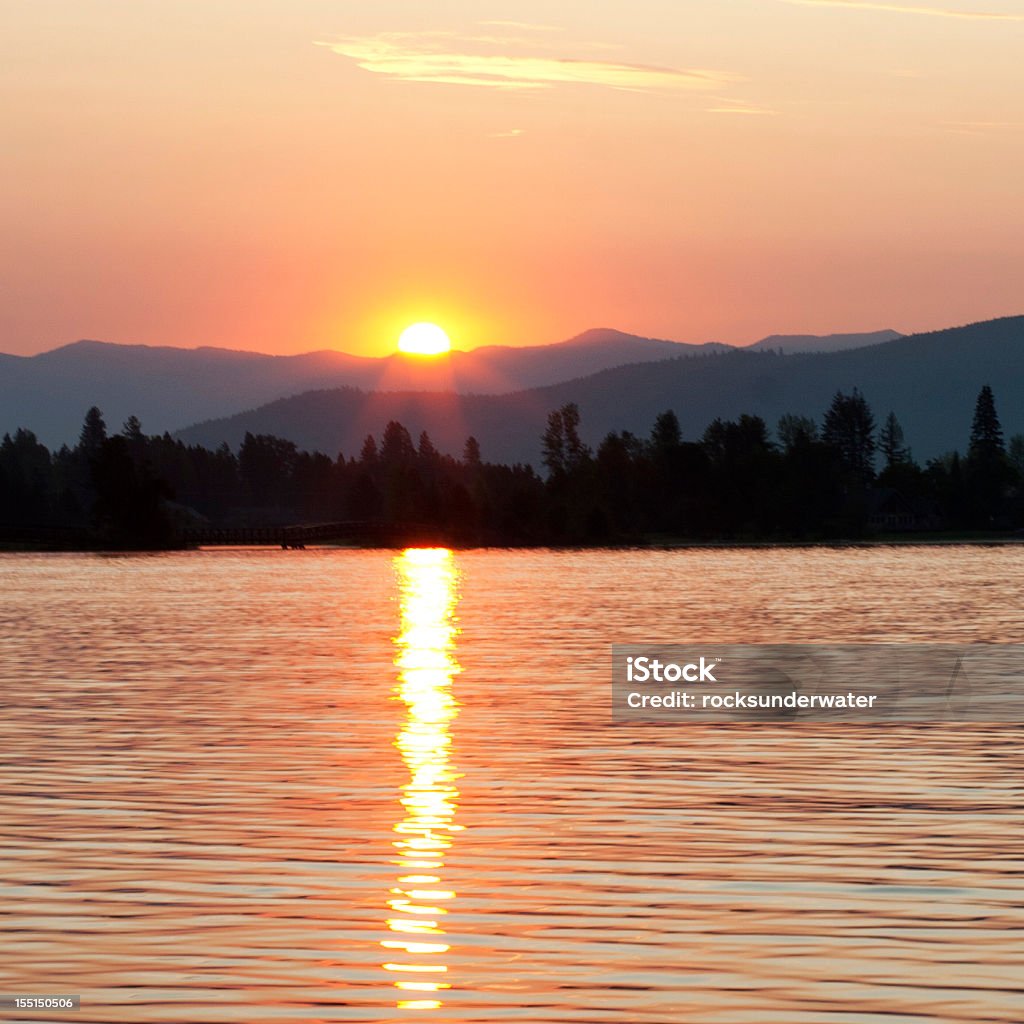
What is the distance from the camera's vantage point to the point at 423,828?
74.3ft

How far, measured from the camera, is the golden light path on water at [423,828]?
1571 centimetres

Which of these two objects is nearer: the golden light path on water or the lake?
the lake

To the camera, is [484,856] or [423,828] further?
A: [423,828]

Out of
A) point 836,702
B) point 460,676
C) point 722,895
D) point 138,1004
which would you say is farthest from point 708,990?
point 460,676

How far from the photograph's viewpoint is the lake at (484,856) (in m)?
15.1

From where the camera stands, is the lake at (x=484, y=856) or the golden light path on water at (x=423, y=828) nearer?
the lake at (x=484, y=856)

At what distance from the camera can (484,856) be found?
20.7 m

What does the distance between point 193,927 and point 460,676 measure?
30.5 meters

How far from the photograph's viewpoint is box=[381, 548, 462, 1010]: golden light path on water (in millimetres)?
15711

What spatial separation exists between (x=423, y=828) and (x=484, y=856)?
83.4 inches

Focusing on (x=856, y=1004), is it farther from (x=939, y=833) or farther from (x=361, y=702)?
(x=361, y=702)

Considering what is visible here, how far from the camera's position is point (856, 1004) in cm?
1449

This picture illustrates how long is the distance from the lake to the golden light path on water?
6 centimetres

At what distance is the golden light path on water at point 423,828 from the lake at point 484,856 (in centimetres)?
6
